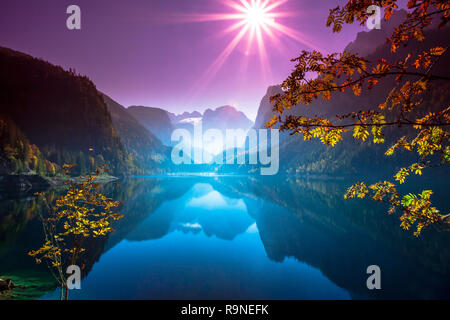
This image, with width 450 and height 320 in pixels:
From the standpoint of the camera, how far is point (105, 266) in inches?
574

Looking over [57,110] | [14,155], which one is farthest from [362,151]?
[57,110]

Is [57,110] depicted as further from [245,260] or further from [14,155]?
[245,260]

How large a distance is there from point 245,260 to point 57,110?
207 meters

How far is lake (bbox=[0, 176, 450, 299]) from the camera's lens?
11.5m

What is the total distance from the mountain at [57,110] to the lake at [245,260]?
135m

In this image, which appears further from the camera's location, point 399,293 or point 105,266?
point 105,266

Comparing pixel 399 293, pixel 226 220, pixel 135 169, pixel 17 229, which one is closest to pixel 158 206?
pixel 226 220

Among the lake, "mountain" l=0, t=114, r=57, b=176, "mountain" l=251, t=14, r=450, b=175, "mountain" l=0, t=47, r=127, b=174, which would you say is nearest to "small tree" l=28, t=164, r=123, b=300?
the lake

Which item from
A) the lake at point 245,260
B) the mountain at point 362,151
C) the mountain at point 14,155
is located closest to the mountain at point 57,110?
the mountain at point 14,155

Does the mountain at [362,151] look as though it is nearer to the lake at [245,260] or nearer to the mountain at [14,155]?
the lake at [245,260]

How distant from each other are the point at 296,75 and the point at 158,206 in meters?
39.9

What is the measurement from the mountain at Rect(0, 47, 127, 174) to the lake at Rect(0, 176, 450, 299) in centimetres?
13491

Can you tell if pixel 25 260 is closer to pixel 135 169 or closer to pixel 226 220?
pixel 226 220

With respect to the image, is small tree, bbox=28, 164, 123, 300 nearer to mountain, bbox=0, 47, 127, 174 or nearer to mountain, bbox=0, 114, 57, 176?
mountain, bbox=0, 114, 57, 176
